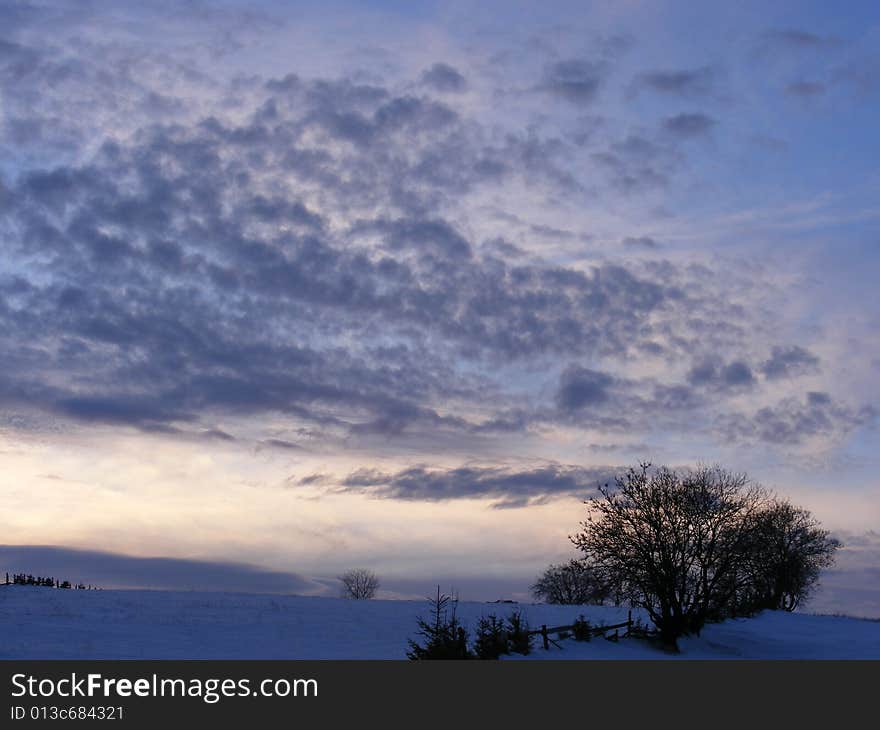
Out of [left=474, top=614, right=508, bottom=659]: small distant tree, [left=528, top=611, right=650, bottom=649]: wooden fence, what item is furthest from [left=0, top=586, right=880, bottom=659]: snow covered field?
[left=474, top=614, right=508, bottom=659]: small distant tree

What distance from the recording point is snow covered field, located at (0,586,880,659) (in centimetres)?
3534

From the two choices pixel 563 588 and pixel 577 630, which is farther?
pixel 563 588

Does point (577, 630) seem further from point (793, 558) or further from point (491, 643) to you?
point (793, 558)

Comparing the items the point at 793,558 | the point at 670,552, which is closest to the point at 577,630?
the point at 670,552

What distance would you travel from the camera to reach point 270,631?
4584cm

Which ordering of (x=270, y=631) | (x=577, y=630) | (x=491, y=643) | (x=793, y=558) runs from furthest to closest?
1. (x=793, y=558)
2. (x=577, y=630)
3. (x=270, y=631)
4. (x=491, y=643)

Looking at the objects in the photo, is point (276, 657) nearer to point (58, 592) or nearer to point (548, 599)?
point (58, 592)

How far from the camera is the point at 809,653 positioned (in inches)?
2174

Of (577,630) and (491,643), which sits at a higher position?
(491,643)

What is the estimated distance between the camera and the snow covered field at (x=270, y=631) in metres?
35.3

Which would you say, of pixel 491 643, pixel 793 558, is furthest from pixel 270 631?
pixel 793 558

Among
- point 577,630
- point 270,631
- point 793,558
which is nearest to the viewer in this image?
point 270,631

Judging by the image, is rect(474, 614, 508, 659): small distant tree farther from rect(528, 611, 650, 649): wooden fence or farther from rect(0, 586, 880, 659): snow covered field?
rect(528, 611, 650, 649): wooden fence

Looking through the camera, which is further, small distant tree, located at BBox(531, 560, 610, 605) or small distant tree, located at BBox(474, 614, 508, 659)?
small distant tree, located at BBox(531, 560, 610, 605)
